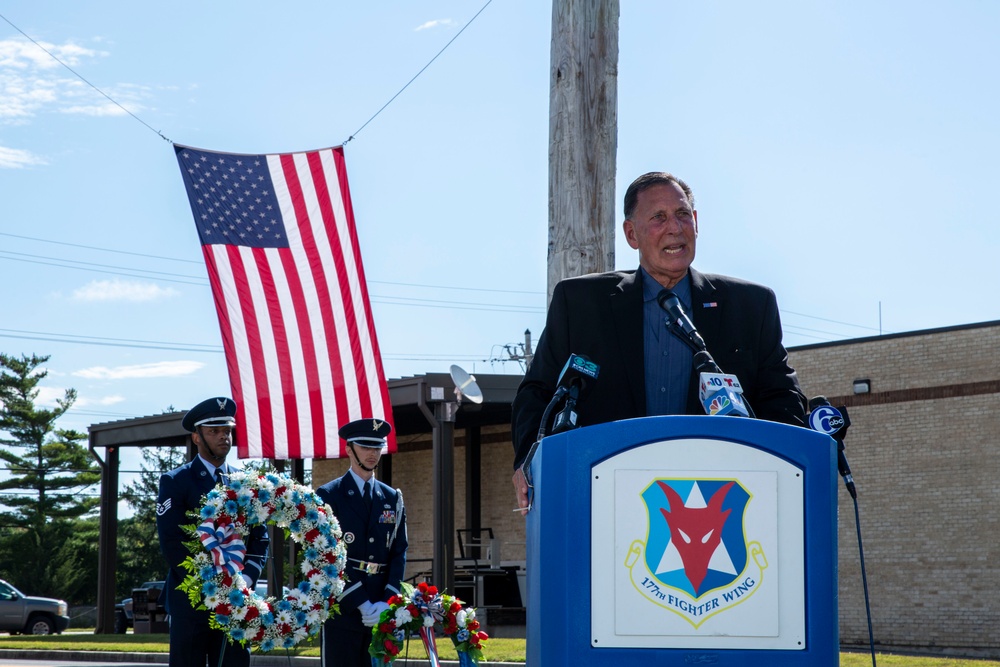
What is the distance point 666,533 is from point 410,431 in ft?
89.9

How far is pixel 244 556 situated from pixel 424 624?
3.36 ft

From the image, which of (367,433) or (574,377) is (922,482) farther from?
(574,377)

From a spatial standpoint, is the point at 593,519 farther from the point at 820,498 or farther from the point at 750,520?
the point at 820,498

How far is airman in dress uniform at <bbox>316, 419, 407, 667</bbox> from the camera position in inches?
276

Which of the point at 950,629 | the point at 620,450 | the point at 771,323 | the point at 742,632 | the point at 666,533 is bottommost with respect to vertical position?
the point at 950,629

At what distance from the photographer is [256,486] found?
257 inches

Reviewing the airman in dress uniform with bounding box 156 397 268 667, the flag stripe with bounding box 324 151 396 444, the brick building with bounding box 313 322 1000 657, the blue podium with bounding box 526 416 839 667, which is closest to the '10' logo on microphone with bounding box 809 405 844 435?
the airman in dress uniform with bounding box 156 397 268 667

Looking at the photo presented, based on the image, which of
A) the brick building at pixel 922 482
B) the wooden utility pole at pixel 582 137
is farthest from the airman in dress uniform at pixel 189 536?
the brick building at pixel 922 482

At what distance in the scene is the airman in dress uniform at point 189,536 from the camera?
6.71 meters

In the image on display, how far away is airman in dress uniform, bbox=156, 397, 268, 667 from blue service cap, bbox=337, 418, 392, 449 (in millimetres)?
781

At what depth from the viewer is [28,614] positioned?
3203cm

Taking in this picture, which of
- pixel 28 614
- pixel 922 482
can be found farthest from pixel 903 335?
pixel 28 614

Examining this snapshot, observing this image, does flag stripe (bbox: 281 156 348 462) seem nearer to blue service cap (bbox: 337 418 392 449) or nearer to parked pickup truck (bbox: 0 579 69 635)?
blue service cap (bbox: 337 418 392 449)

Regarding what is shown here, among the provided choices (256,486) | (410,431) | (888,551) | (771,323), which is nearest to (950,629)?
(888,551)
